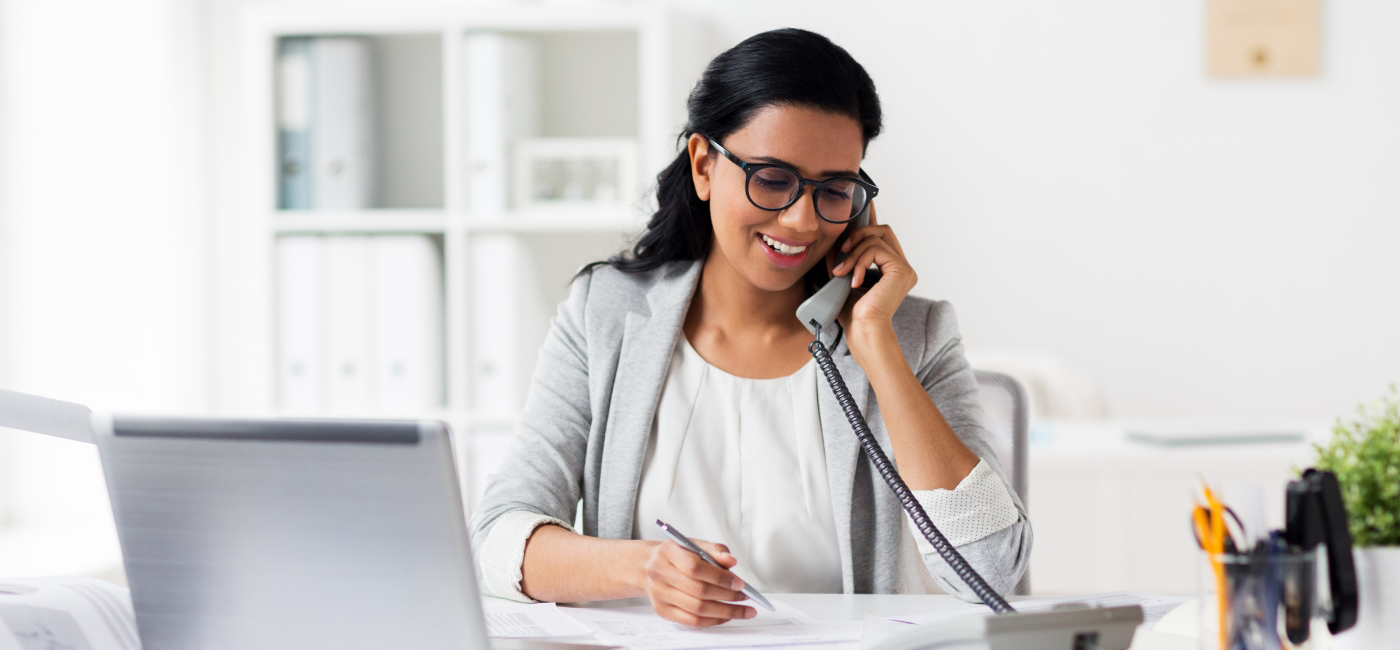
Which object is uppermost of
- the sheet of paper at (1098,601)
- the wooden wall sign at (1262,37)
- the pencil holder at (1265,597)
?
the wooden wall sign at (1262,37)

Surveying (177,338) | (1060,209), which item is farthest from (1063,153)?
(177,338)

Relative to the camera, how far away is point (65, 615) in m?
0.92

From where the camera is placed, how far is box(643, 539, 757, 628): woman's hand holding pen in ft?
3.17

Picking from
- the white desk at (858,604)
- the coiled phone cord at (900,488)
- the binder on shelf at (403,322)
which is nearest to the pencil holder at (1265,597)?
the coiled phone cord at (900,488)

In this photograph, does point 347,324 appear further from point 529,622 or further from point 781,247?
point 529,622

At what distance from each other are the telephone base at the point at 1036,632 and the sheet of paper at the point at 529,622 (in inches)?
13.4

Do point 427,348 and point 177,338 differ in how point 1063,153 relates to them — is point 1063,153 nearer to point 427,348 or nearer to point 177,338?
point 427,348

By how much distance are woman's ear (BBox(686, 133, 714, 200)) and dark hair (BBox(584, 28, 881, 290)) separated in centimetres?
1

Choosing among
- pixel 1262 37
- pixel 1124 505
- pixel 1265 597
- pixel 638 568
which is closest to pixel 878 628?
pixel 638 568

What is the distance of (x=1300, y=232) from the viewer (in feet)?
→ 8.66

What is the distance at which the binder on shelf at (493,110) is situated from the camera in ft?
8.00

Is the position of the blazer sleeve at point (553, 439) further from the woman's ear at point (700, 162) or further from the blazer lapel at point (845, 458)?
the blazer lapel at point (845, 458)

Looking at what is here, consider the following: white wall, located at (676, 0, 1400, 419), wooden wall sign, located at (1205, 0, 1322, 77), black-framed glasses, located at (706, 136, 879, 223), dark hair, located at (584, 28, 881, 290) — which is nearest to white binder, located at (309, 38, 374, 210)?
white wall, located at (676, 0, 1400, 419)

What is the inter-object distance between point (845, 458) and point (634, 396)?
10.8 inches
